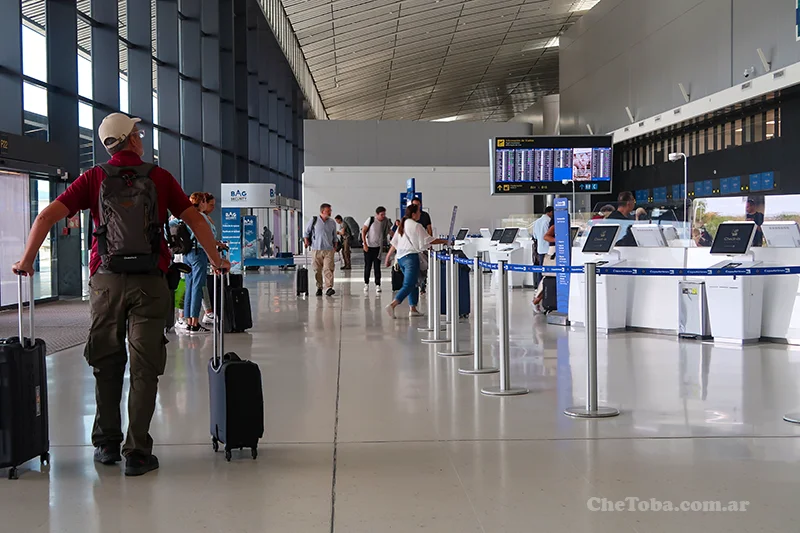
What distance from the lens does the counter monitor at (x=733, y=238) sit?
8.91 meters

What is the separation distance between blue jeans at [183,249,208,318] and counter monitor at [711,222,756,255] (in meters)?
5.64

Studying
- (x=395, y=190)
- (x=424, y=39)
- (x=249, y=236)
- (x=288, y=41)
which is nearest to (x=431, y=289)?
(x=249, y=236)

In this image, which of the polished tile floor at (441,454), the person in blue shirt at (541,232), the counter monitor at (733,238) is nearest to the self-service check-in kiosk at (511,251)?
the person in blue shirt at (541,232)

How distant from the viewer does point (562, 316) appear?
10906 millimetres

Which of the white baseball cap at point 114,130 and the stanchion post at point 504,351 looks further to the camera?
the stanchion post at point 504,351

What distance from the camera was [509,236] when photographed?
63.1ft

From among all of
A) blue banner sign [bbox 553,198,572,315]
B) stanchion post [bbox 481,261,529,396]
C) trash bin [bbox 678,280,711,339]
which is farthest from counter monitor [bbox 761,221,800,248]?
stanchion post [bbox 481,261,529,396]

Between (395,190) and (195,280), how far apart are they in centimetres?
2231

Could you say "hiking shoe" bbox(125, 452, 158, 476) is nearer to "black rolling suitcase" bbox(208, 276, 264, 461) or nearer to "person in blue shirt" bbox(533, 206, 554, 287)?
"black rolling suitcase" bbox(208, 276, 264, 461)

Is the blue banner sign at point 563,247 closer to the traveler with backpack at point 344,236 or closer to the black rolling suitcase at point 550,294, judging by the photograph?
the black rolling suitcase at point 550,294

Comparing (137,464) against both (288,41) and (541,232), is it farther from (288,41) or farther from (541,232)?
(288,41)

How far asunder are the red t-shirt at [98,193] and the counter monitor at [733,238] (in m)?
6.47

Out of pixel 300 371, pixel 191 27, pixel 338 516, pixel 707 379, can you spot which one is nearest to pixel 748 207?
pixel 707 379

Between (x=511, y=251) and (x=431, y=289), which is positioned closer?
(x=431, y=289)
